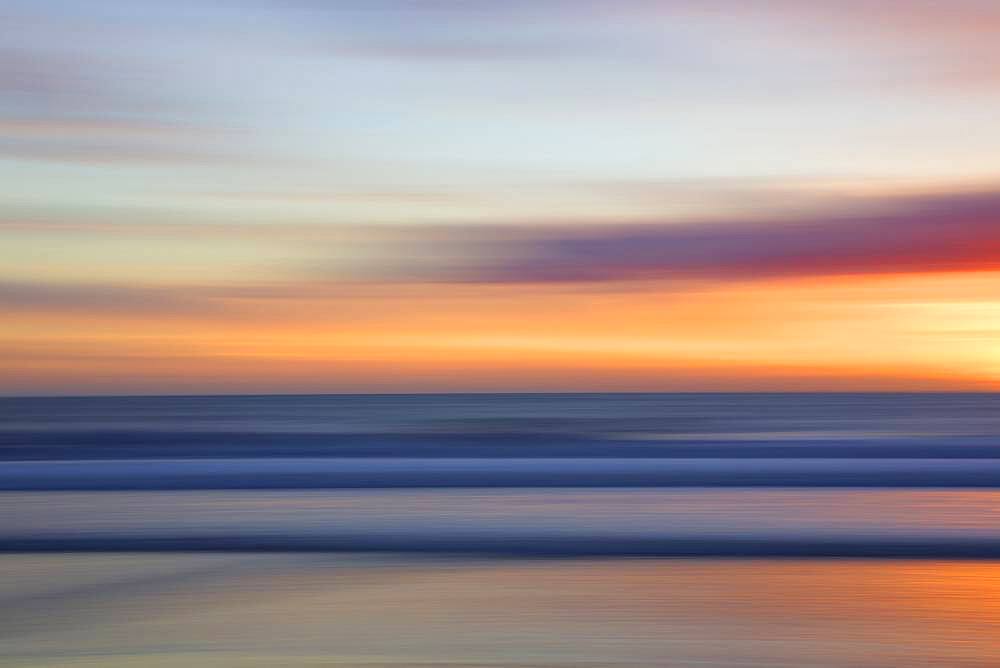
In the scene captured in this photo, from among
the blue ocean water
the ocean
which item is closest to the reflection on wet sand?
the ocean

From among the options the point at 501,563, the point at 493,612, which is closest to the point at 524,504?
the point at 501,563

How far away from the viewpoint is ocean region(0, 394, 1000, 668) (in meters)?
3.18

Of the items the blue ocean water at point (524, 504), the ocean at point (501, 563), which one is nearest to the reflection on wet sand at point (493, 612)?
the ocean at point (501, 563)

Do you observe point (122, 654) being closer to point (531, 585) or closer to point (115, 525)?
point (531, 585)

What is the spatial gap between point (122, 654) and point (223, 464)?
5.84m

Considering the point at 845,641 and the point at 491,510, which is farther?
the point at 491,510

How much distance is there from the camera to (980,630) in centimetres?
328

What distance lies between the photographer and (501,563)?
4.38 metres

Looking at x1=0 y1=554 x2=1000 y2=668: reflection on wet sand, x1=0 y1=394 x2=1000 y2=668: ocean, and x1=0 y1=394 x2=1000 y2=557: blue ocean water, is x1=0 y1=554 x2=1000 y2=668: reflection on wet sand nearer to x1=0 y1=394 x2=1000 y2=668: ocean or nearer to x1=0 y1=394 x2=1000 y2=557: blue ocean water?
x1=0 y1=394 x2=1000 y2=668: ocean

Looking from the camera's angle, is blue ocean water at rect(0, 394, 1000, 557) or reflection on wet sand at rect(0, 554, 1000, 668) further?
blue ocean water at rect(0, 394, 1000, 557)

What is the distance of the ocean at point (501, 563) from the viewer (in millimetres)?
3176

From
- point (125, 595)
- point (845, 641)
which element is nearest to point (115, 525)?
point (125, 595)

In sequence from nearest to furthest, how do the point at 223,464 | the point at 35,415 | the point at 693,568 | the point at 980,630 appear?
the point at 980,630 < the point at 693,568 < the point at 223,464 < the point at 35,415

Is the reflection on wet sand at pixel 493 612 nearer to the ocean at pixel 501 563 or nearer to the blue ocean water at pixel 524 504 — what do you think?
the ocean at pixel 501 563
